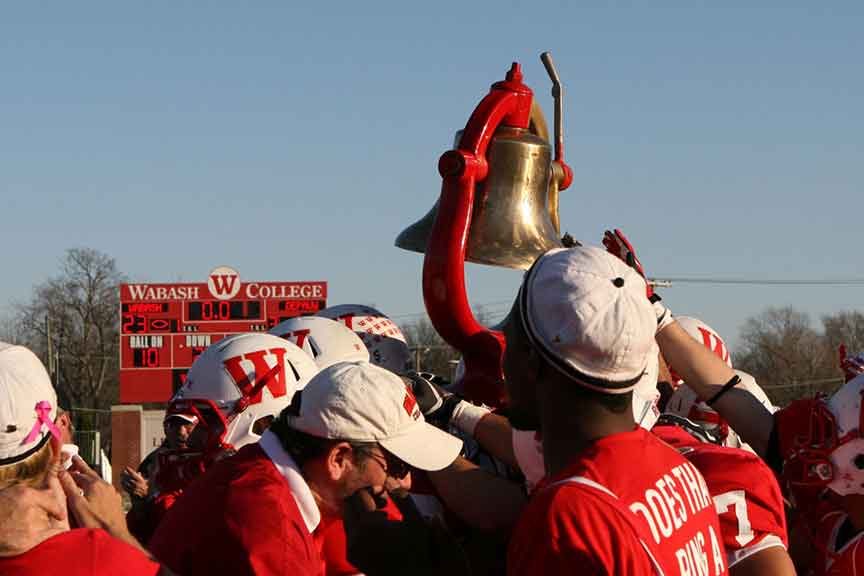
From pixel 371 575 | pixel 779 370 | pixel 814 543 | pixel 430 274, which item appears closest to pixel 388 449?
pixel 371 575

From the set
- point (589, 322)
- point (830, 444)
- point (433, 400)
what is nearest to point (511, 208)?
point (433, 400)

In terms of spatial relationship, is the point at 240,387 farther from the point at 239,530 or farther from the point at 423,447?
the point at 239,530

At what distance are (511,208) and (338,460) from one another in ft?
5.10

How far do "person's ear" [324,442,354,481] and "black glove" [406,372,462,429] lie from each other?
790 millimetres

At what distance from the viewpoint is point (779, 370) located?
75438 millimetres

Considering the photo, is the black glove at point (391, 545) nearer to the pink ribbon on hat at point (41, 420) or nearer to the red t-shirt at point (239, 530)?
the red t-shirt at point (239, 530)

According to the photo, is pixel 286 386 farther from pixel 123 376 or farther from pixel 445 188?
pixel 123 376

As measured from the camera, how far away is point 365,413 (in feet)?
13.3

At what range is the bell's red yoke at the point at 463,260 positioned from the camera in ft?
15.4

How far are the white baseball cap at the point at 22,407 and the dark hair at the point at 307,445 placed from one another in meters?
0.72

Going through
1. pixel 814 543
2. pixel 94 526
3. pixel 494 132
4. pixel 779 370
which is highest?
pixel 494 132

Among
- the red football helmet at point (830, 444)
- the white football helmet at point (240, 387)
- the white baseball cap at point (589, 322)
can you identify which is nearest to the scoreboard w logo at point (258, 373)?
the white football helmet at point (240, 387)

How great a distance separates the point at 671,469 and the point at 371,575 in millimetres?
1147

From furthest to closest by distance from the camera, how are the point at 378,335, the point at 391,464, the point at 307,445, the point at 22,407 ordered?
the point at 378,335
the point at 391,464
the point at 307,445
the point at 22,407
